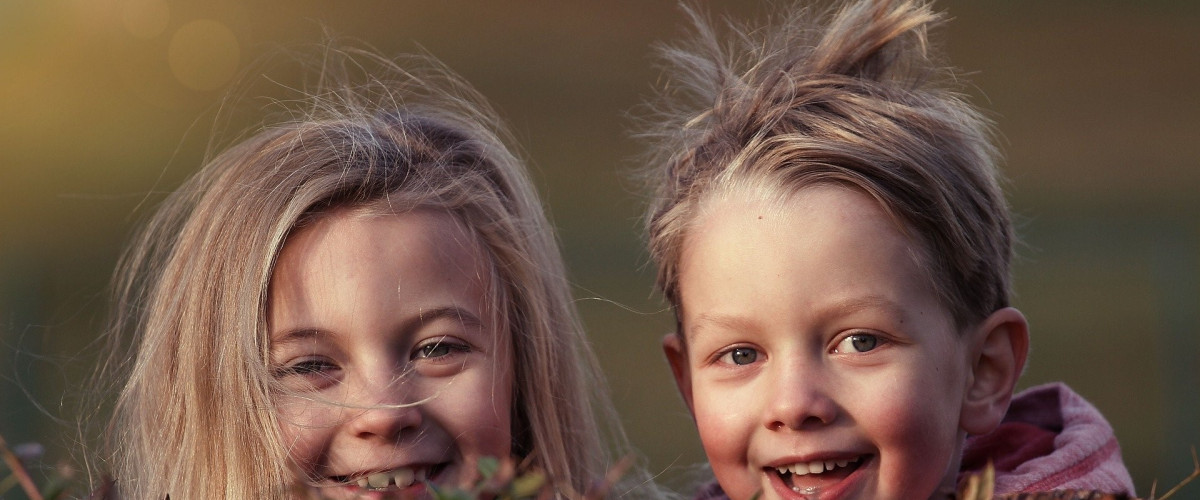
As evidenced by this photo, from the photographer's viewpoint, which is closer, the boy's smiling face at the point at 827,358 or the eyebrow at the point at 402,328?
the boy's smiling face at the point at 827,358

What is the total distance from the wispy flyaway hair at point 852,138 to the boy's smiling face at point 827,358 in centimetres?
7

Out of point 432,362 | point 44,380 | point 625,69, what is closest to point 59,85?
point 44,380

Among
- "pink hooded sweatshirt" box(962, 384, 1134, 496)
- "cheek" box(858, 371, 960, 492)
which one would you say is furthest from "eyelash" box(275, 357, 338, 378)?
"pink hooded sweatshirt" box(962, 384, 1134, 496)

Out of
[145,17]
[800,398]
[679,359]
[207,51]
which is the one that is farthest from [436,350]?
[145,17]

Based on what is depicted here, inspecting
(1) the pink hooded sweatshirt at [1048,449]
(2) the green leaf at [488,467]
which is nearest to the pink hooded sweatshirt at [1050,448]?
(1) the pink hooded sweatshirt at [1048,449]

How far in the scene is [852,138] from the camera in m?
2.28

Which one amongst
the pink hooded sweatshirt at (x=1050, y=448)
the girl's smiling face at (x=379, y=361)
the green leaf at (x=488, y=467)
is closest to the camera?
the green leaf at (x=488, y=467)

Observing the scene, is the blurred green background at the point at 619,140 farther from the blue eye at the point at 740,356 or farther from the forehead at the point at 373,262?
the blue eye at the point at 740,356

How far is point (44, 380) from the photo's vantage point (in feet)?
19.4

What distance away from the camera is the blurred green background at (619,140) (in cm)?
603

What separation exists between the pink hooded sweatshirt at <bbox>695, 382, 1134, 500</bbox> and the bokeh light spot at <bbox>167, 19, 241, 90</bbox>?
4057 mm

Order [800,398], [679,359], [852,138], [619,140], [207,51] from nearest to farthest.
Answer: [800,398] → [852,138] → [679,359] → [207,51] → [619,140]

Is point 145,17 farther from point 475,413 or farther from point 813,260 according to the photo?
point 813,260

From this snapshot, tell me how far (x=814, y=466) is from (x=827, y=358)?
0.18 metres
